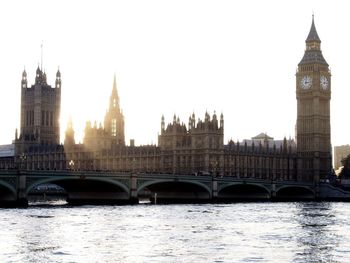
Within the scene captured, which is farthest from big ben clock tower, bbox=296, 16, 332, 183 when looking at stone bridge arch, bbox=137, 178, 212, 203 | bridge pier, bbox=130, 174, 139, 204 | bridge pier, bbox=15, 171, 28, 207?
bridge pier, bbox=15, 171, 28, 207

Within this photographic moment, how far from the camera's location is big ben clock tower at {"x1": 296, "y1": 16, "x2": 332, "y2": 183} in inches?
7589

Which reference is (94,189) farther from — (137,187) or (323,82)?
(323,82)

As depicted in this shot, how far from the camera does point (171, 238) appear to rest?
55.5 meters

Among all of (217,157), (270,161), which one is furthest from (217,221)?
(270,161)

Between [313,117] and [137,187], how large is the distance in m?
89.2

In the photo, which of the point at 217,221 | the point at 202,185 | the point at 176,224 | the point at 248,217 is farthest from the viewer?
the point at 202,185

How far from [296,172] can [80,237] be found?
14205 cm

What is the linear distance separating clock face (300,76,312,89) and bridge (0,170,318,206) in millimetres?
39940

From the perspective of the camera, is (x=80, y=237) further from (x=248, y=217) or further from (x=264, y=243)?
(x=248, y=217)

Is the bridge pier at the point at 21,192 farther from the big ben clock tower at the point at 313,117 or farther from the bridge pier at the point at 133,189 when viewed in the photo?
the big ben clock tower at the point at 313,117

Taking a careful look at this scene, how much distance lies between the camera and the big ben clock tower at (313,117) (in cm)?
19275

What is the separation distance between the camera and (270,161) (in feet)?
614

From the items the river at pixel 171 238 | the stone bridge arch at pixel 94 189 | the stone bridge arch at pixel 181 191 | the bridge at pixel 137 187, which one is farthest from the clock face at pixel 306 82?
the river at pixel 171 238

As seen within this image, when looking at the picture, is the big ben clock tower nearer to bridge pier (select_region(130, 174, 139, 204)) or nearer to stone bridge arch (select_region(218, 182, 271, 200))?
stone bridge arch (select_region(218, 182, 271, 200))
